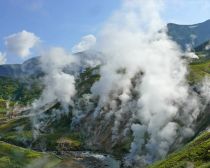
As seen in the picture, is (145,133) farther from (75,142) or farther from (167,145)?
(75,142)

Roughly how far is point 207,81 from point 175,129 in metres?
40.6

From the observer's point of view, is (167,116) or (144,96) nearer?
(167,116)

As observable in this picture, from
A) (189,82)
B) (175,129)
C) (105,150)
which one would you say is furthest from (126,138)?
(189,82)

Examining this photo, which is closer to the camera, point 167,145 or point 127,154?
point 167,145

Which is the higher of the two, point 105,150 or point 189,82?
point 189,82

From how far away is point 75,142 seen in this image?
650 feet

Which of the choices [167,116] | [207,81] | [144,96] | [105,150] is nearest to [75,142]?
[105,150]

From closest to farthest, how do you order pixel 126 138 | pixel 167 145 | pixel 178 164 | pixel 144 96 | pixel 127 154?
pixel 178 164, pixel 167 145, pixel 127 154, pixel 126 138, pixel 144 96

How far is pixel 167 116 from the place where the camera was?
165250 mm

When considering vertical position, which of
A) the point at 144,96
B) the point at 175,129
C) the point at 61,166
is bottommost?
the point at 61,166

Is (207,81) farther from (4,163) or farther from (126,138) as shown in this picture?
(4,163)

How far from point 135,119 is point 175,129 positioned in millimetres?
31344

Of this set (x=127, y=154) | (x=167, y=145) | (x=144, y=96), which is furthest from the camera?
(x=144, y=96)

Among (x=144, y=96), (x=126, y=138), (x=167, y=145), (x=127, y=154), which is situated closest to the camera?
(x=167, y=145)
